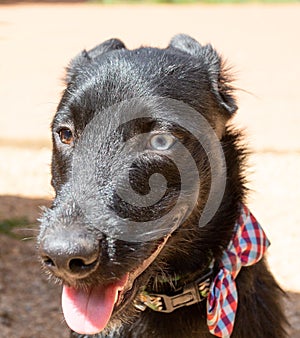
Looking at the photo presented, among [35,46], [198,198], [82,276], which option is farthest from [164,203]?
[35,46]

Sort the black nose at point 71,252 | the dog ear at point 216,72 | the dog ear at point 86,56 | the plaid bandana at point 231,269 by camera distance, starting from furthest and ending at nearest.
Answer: the dog ear at point 86,56
the dog ear at point 216,72
the plaid bandana at point 231,269
the black nose at point 71,252

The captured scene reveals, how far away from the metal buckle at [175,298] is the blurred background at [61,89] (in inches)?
21.9

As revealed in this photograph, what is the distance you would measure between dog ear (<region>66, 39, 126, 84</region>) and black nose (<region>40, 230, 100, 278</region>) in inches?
41.4

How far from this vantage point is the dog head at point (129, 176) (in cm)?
291

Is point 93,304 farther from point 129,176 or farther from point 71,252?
point 129,176

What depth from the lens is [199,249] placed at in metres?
3.52

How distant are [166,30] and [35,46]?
10.3 feet

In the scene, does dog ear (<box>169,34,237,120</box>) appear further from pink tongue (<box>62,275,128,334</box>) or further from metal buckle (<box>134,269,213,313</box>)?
pink tongue (<box>62,275,128,334</box>)

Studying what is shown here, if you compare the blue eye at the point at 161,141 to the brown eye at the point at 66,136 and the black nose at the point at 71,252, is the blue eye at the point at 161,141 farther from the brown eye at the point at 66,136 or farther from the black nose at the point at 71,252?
the black nose at the point at 71,252

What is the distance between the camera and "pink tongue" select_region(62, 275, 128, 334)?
117 inches

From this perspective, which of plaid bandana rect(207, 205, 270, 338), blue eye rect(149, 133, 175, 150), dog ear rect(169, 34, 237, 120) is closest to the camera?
blue eye rect(149, 133, 175, 150)

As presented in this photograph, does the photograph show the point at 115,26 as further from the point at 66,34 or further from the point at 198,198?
the point at 198,198

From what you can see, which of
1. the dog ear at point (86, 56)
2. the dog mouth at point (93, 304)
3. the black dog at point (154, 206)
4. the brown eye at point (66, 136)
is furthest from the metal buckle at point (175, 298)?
the dog ear at point (86, 56)

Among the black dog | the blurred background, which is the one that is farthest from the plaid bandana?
the blurred background
